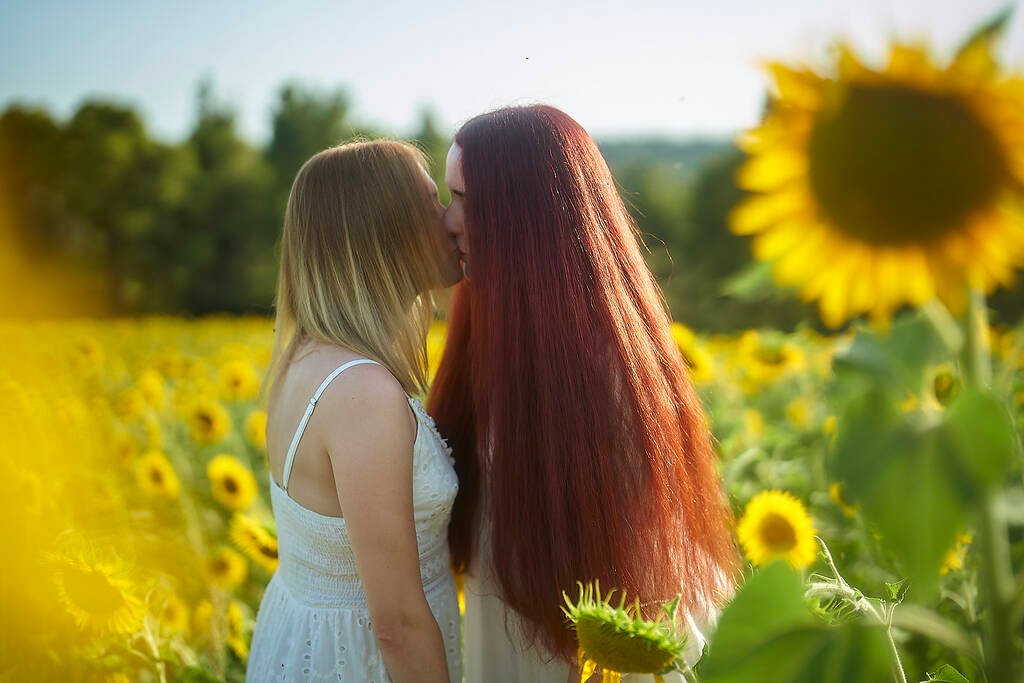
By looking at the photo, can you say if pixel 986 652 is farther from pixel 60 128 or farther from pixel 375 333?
pixel 60 128

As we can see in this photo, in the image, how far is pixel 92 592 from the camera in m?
1.54

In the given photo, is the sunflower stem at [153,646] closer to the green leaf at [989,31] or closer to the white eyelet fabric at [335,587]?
the white eyelet fabric at [335,587]

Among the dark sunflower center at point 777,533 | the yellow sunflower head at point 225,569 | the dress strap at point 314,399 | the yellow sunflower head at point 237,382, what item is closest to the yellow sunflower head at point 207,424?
the yellow sunflower head at point 237,382

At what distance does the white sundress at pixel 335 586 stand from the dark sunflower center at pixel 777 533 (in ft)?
2.53

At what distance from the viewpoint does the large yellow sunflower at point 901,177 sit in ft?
1.49

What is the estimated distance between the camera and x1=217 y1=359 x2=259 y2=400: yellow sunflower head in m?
3.97

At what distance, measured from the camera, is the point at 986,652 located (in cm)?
54

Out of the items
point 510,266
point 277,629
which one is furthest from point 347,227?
point 277,629

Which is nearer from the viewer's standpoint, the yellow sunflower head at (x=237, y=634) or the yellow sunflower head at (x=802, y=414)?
the yellow sunflower head at (x=237, y=634)

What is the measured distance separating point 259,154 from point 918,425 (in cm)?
3104

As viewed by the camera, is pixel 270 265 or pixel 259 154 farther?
pixel 259 154

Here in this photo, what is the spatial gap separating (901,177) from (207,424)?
3354 millimetres

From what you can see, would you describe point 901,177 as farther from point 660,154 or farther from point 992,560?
point 660,154

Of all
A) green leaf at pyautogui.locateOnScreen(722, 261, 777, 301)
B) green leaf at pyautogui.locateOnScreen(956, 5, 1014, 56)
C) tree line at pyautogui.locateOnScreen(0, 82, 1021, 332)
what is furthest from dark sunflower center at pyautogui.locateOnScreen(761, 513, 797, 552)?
tree line at pyautogui.locateOnScreen(0, 82, 1021, 332)
